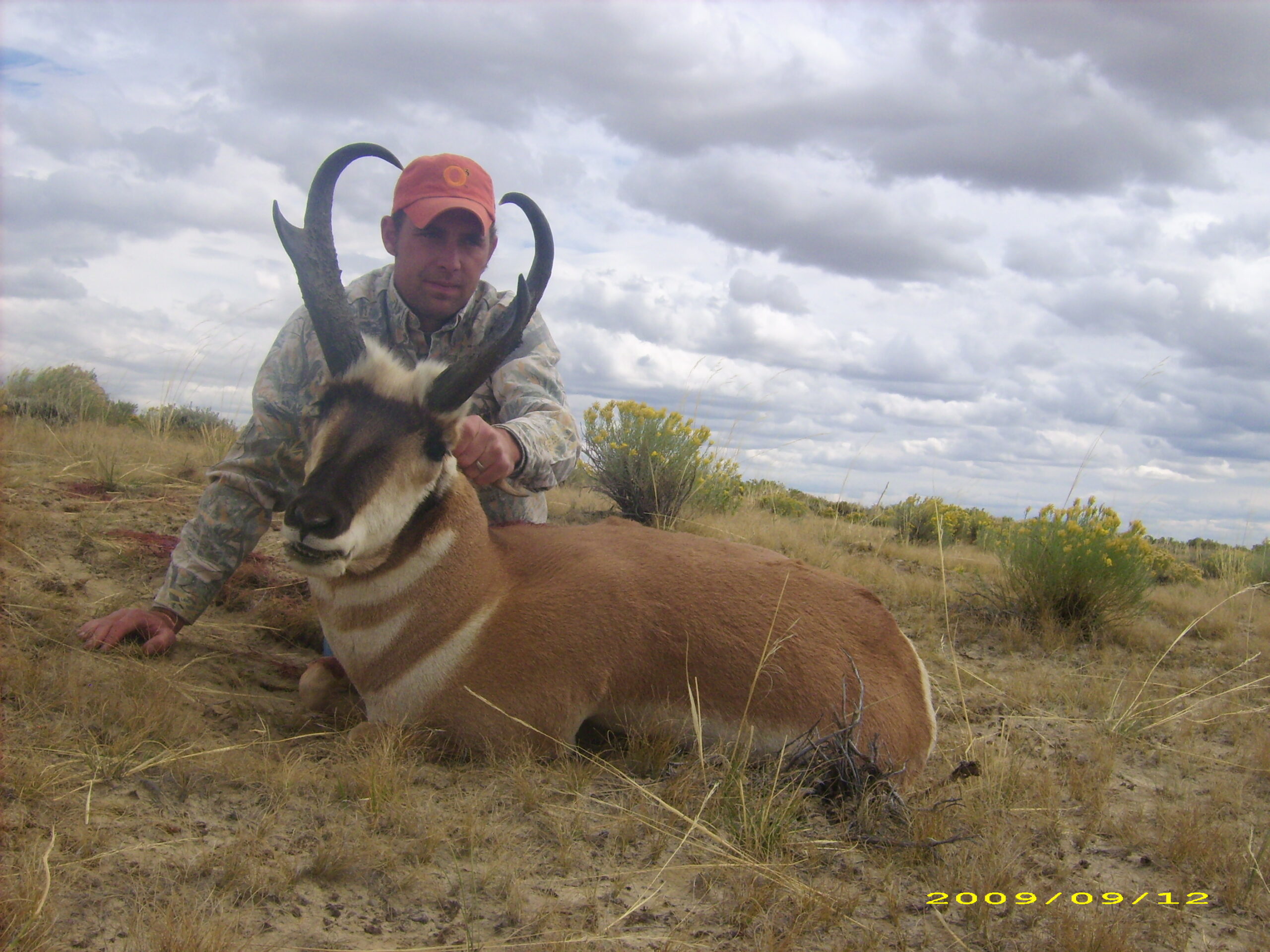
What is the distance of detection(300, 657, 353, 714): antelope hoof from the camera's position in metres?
4.55

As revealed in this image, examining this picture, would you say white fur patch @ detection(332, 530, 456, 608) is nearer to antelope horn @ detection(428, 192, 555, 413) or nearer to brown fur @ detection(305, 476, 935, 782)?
brown fur @ detection(305, 476, 935, 782)

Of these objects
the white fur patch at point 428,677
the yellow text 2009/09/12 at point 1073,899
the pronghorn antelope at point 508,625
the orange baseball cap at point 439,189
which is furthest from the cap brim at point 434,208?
the yellow text 2009/09/12 at point 1073,899

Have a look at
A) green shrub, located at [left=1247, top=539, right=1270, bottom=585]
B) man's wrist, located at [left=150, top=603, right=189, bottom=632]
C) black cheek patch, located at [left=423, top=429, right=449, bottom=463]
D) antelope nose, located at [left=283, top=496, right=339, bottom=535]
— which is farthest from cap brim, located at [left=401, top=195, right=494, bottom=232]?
green shrub, located at [left=1247, top=539, right=1270, bottom=585]

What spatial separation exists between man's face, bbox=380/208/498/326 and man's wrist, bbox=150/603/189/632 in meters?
2.43

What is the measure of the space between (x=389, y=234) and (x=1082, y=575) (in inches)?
262

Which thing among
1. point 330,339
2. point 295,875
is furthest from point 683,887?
point 330,339

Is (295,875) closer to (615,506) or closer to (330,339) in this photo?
(330,339)

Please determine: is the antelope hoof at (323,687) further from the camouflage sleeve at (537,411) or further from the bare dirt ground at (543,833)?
the camouflage sleeve at (537,411)

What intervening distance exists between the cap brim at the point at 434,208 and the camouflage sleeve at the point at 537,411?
2.57ft

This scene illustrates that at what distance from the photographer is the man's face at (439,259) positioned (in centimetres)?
554

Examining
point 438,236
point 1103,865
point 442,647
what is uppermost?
point 438,236

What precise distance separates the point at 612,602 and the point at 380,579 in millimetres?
1100

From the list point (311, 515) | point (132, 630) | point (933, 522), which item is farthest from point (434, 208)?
point (933, 522)

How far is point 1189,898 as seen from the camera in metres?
3.31
